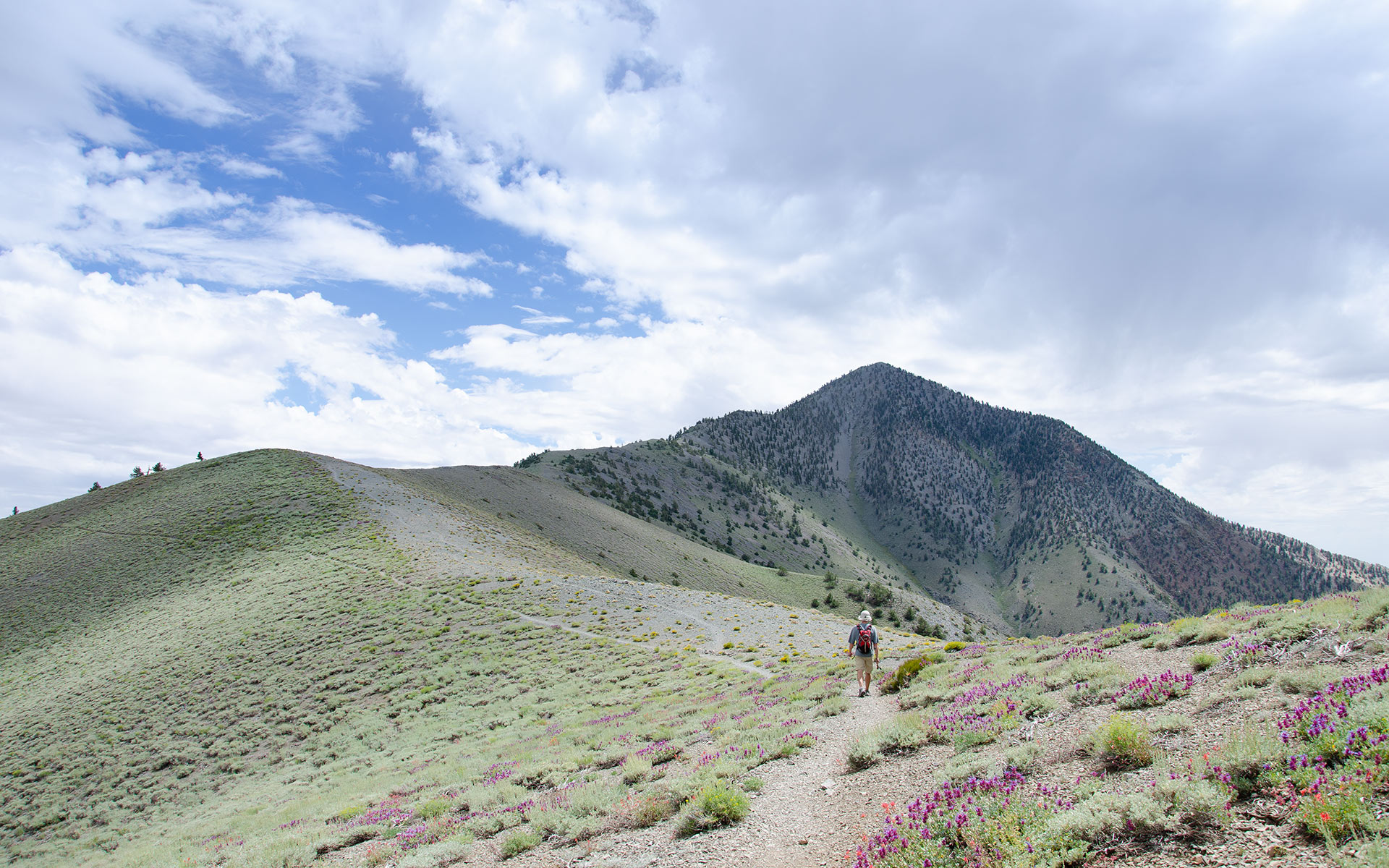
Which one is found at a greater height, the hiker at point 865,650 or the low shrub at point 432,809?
the hiker at point 865,650

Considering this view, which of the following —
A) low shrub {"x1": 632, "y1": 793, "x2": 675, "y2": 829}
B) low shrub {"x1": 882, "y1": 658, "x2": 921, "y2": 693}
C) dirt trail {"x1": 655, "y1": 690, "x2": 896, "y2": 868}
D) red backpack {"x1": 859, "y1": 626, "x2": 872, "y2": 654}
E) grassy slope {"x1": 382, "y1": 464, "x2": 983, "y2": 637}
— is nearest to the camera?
dirt trail {"x1": 655, "y1": 690, "x2": 896, "y2": 868}

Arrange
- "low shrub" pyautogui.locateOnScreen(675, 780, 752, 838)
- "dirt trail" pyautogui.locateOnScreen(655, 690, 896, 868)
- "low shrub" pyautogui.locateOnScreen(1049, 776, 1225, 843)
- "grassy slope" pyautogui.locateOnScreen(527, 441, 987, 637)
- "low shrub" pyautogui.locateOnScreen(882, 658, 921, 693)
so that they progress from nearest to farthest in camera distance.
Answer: "low shrub" pyautogui.locateOnScreen(1049, 776, 1225, 843) → "dirt trail" pyautogui.locateOnScreen(655, 690, 896, 868) → "low shrub" pyautogui.locateOnScreen(675, 780, 752, 838) → "low shrub" pyautogui.locateOnScreen(882, 658, 921, 693) → "grassy slope" pyautogui.locateOnScreen(527, 441, 987, 637)

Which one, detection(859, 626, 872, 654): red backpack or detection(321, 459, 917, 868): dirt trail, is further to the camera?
detection(859, 626, 872, 654): red backpack

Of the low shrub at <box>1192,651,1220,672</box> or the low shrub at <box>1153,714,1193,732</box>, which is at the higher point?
the low shrub at <box>1192,651,1220,672</box>

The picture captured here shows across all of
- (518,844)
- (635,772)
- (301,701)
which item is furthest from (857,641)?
(301,701)

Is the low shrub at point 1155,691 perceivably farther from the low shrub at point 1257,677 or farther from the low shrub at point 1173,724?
the low shrub at point 1173,724

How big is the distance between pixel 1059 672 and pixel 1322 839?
804 cm

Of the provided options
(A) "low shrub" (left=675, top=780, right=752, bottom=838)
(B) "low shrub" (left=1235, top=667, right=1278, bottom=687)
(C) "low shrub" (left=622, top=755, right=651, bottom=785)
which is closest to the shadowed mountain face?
(C) "low shrub" (left=622, top=755, right=651, bottom=785)

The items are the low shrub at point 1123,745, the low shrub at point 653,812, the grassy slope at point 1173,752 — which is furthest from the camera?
the low shrub at point 653,812

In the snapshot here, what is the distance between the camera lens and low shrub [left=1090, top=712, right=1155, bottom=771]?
735cm

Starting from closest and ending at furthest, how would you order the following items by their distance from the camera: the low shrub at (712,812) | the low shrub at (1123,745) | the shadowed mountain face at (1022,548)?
the low shrub at (1123,745) → the low shrub at (712,812) → the shadowed mountain face at (1022,548)

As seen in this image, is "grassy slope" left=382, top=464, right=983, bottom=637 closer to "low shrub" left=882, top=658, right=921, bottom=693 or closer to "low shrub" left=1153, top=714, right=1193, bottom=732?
"low shrub" left=882, top=658, right=921, bottom=693

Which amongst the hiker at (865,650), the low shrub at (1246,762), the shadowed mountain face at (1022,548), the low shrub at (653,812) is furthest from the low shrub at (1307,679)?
the shadowed mountain face at (1022,548)

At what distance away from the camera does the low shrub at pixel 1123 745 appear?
7352 mm
